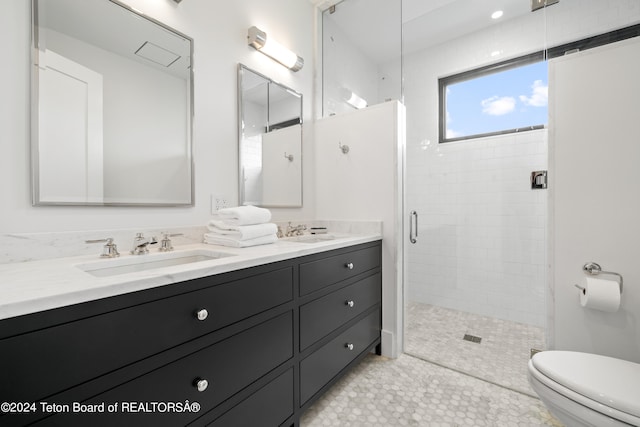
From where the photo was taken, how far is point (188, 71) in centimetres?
153

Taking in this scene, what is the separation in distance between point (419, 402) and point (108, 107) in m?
2.16

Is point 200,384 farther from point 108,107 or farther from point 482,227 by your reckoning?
point 482,227

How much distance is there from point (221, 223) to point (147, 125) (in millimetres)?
607

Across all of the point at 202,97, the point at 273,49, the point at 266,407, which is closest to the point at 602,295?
the point at 266,407

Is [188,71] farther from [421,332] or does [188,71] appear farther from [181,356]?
[421,332]

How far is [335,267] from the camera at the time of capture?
60.2 inches

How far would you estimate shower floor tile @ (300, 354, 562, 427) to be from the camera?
1386 mm

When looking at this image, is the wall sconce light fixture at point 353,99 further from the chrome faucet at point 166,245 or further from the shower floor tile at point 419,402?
the shower floor tile at point 419,402

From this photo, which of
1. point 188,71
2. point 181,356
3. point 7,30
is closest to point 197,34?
point 188,71

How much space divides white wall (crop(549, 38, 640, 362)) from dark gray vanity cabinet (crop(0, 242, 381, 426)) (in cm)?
125

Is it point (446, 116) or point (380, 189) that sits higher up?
point (446, 116)

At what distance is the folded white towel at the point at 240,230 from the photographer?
1.40 meters

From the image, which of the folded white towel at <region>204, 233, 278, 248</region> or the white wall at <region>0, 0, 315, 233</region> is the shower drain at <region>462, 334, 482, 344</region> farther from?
the folded white towel at <region>204, 233, 278, 248</region>

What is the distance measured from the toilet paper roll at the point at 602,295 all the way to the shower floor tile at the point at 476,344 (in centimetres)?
65
